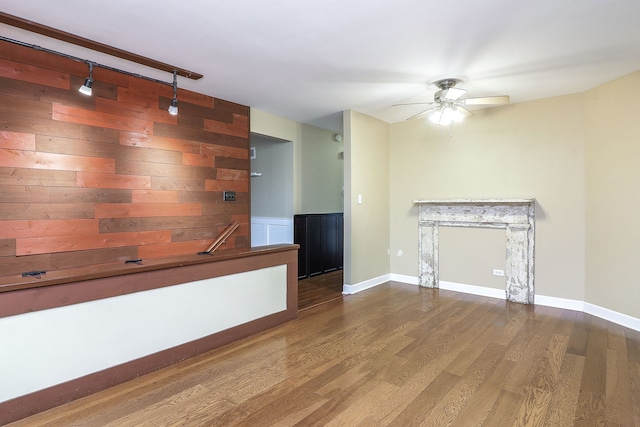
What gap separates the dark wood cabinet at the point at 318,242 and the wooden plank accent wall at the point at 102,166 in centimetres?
147

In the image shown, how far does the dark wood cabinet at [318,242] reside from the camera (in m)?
5.51

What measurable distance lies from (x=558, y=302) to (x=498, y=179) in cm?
166

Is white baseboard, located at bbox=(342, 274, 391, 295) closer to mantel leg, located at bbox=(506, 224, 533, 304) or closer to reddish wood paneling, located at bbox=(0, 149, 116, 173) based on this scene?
mantel leg, located at bbox=(506, 224, 533, 304)

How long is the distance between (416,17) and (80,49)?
8.92 feet

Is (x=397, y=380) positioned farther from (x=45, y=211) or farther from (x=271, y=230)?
(x=271, y=230)

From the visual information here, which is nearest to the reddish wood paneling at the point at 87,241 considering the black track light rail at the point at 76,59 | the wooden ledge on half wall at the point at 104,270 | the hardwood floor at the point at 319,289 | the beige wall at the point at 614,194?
the wooden ledge on half wall at the point at 104,270

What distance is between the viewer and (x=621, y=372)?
2.44m

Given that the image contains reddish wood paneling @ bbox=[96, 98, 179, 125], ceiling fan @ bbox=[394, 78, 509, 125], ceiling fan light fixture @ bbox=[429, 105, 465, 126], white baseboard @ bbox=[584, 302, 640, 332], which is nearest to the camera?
reddish wood paneling @ bbox=[96, 98, 179, 125]

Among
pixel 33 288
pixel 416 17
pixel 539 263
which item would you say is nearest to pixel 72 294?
pixel 33 288

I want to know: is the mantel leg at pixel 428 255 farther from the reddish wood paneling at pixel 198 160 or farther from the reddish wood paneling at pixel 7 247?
the reddish wood paneling at pixel 7 247

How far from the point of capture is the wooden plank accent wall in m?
2.68

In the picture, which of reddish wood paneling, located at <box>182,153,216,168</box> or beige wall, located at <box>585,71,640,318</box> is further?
reddish wood paneling, located at <box>182,153,216,168</box>

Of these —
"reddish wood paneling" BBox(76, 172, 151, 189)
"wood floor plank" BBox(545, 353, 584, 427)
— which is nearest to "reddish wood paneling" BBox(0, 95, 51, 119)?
"reddish wood paneling" BBox(76, 172, 151, 189)

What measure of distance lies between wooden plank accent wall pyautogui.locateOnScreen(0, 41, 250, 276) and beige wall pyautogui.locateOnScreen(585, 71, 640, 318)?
423cm
